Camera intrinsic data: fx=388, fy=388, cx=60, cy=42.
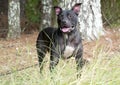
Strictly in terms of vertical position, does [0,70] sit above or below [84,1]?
below

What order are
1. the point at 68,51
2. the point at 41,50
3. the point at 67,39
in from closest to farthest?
the point at 68,51, the point at 67,39, the point at 41,50

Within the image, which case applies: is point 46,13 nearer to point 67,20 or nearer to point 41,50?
point 41,50

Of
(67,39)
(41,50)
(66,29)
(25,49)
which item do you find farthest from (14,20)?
(66,29)

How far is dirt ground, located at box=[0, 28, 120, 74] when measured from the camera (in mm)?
7280

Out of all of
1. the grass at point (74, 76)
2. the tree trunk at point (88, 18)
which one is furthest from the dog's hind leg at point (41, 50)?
the tree trunk at point (88, 18)

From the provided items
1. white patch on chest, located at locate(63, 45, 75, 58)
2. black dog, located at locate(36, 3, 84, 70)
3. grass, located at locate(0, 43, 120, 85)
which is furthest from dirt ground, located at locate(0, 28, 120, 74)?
grass, located at locate(0, 43, 120, 85)

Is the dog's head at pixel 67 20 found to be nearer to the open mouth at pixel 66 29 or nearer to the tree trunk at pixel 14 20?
the open mouth at pixel 66 29

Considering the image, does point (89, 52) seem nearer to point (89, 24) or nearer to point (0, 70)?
point (89, 24)

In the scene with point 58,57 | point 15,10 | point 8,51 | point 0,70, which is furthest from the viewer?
point 15,10

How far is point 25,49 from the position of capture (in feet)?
28.6

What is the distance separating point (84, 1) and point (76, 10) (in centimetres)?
315

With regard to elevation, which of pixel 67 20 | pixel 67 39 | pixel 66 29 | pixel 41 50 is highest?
pixel 67 20

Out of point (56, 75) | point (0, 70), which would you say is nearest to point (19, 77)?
point (56, 75)

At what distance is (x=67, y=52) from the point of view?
6.56 meters
